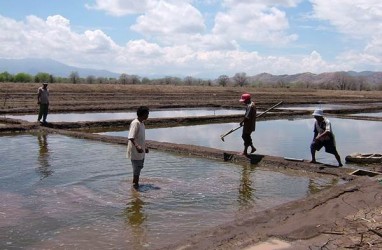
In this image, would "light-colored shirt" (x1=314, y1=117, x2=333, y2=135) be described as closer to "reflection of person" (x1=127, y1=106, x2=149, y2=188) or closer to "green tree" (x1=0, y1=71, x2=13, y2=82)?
"reflection of person" (x1=127, y1=106, x2=149, y2=188)

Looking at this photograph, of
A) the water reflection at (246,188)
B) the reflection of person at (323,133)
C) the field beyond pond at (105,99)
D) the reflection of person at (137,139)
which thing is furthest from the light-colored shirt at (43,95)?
the reflection of person at (323,133)

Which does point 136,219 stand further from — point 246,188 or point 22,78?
point 22,78

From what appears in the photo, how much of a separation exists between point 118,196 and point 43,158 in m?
3.36

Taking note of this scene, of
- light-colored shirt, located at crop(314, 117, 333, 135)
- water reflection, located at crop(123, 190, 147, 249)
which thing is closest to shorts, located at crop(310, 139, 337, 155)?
light-colored shirt, located at crop(314, 117, 333, 135)

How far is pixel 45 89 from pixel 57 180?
721 centimetres

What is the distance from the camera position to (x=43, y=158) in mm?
8961

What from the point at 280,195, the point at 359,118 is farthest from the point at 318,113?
the point at 359,118

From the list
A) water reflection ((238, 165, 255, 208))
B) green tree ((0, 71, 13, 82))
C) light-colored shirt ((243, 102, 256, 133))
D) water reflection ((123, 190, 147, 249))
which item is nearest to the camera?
water reflection ((123, 190, 147, 249))

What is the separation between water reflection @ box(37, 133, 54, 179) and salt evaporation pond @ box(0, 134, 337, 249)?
19 millimetres

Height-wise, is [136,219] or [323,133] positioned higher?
[323,133]

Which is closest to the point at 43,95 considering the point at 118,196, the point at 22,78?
the point at 118,196

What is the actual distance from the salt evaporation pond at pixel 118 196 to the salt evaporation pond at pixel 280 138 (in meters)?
2.36

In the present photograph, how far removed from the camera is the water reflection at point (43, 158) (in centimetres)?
764

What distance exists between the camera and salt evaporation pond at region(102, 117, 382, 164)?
11.2 metres
